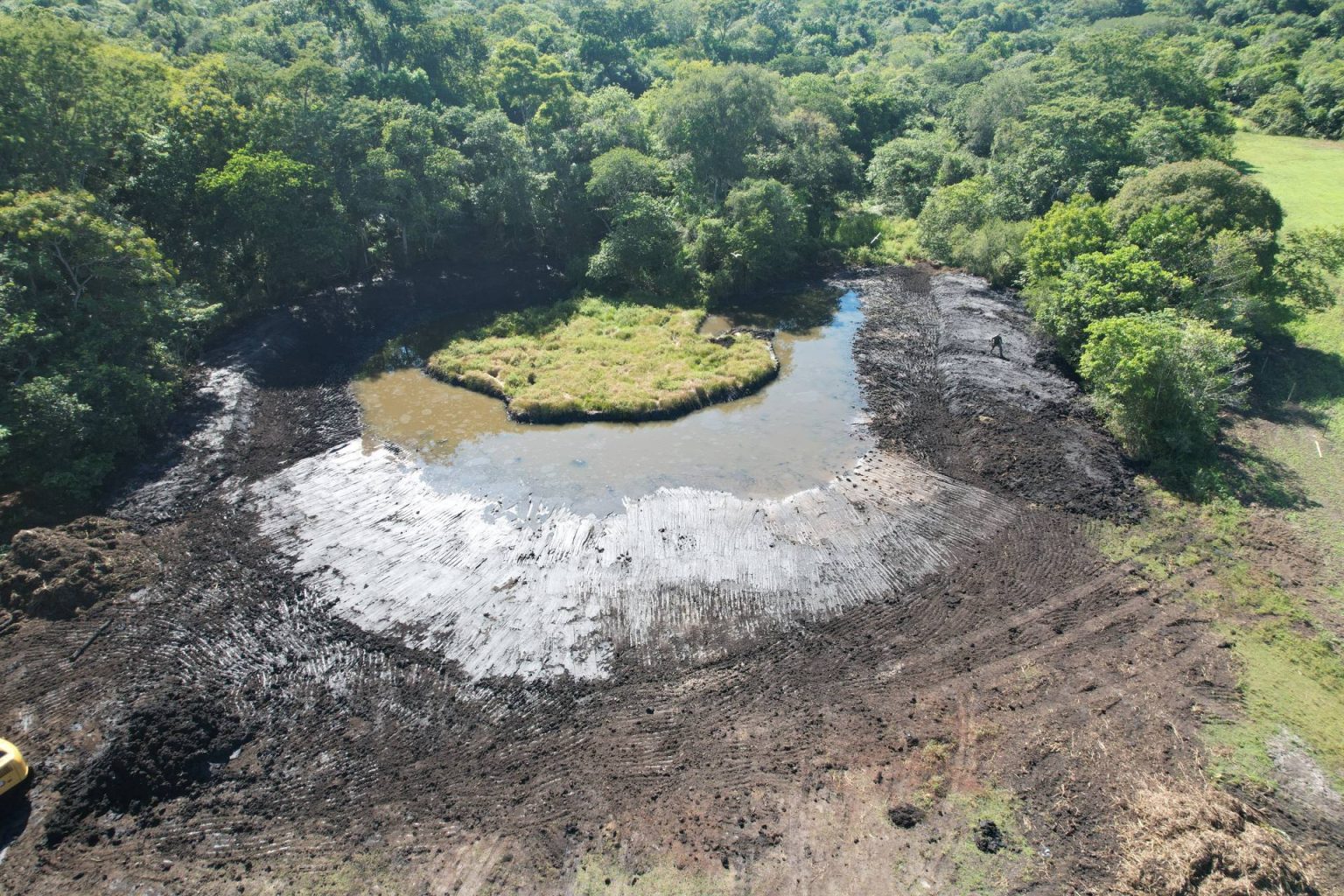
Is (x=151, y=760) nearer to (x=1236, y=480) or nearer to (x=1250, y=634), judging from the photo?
(x=1250, y=634)

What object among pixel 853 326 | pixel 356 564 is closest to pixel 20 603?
pixel 356 564

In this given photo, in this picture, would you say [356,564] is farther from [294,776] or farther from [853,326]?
[853,326]

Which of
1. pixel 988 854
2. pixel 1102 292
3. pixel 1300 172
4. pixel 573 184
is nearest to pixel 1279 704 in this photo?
pixel 988 854

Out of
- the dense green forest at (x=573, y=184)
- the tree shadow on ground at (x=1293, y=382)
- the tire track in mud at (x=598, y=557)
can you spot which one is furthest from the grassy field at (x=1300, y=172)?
the tire track in mud at (x=598, y=557)

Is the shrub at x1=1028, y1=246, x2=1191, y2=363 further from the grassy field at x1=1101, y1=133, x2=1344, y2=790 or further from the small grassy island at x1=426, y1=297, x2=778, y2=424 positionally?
the small grassy island at x1=426, y1=297, x2=778, y2=424

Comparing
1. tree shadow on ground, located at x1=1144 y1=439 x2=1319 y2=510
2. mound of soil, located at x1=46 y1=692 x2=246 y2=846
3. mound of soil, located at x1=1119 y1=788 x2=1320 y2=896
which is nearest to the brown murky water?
mound of soil, located at x1=46 y1=692 x2=246 y2=846

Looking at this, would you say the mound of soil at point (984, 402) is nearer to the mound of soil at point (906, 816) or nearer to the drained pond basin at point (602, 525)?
the drained pond basin at point (602, 525)

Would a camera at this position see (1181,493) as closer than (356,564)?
No
